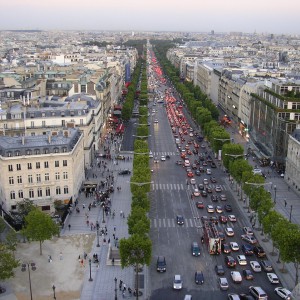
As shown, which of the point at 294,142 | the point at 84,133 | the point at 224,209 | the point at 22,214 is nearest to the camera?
the point at 22,214

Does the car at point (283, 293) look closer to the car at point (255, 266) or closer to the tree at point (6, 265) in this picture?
the car at point (255, 266)

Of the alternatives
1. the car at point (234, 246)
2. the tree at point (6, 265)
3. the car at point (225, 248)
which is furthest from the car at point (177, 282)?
the tree at point (6, 265)

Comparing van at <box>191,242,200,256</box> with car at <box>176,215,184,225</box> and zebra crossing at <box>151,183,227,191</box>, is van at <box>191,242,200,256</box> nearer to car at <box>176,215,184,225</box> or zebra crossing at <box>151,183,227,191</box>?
car at <box>176,215,184,225</box>

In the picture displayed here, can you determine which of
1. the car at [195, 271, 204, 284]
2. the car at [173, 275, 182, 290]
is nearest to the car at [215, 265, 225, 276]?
the car at [195, 271, 204, 284]

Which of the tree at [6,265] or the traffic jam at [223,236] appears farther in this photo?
the traffic jam at [223,236]

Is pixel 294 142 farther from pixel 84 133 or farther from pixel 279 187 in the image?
pixel 84 133

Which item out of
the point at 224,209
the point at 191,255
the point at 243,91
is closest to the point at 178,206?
the point at 224,209
